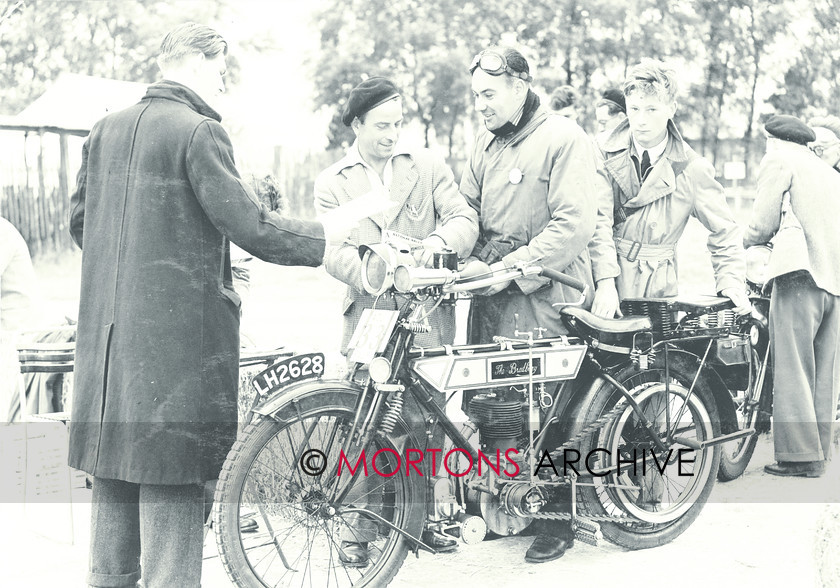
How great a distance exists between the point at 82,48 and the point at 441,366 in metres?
16.5

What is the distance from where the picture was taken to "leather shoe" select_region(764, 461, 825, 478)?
562 cm

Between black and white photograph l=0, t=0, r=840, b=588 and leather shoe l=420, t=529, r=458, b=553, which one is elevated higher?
black and white photograph l=0, t=0, r=840, b=588

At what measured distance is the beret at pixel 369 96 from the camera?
13.8 ft

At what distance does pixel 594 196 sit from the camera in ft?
14.3

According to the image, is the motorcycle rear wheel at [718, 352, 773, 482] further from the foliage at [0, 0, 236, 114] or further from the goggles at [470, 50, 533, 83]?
the foliage at [0, 0, 236, 114]

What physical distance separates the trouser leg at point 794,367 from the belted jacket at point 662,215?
2.59 feet

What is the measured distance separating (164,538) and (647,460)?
7.13 feet

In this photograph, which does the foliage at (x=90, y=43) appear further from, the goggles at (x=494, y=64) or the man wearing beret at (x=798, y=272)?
the goggles at (x=494, y=64)

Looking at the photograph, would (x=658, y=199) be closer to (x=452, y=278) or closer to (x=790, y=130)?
(x=790, y=130)

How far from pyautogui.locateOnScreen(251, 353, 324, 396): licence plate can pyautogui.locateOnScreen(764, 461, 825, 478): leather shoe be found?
3.28 metres

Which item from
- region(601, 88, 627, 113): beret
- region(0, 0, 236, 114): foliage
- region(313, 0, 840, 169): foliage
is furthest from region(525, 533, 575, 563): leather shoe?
region(313, 0, 840, 169): foliage

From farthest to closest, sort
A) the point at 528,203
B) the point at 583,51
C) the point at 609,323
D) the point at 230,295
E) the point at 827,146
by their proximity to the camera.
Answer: the point at 583,51, the point at 827,146, the point at 528,203, the point at 609,323, the point at 230,295

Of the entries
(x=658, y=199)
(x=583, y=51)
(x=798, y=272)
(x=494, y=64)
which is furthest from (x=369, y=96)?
(x=583, y=51)

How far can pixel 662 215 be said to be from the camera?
486 centimetres
